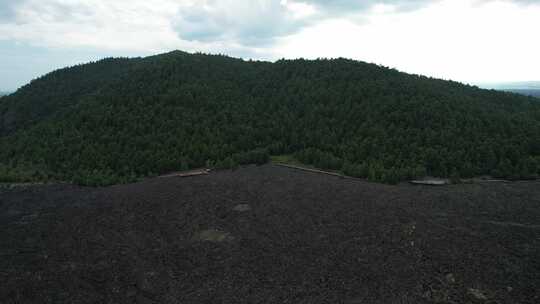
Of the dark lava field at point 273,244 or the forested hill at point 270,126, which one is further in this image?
the forested hill at point 270,126

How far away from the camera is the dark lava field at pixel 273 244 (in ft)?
35.1

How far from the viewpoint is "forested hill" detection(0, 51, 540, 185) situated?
87.0 ft

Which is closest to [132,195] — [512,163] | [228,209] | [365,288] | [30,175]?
[228,209]

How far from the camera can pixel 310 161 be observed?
2981 centimetres

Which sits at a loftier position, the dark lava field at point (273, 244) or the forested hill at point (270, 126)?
the forested hill at point (270, 126)

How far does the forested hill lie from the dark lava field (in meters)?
5.10

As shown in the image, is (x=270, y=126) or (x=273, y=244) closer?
(x=273, y=244)

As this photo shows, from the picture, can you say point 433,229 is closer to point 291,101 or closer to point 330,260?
point 330,260

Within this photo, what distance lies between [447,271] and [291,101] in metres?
36.1

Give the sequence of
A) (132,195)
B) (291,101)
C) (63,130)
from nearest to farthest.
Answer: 1. (132,195)
2. (63,130)
3. (291,101)

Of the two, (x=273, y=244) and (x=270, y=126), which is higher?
(x=270, y=126)

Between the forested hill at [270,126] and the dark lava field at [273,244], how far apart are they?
16.7ft

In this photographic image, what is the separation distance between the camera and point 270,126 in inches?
1516

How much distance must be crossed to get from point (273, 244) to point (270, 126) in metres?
25.5
